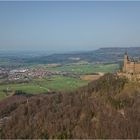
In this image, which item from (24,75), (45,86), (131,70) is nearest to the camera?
(131,70)

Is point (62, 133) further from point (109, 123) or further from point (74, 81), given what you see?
point (74, 81)

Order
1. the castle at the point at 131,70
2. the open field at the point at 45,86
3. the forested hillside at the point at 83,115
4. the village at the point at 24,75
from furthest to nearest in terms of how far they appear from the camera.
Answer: the village at the point at 24,75 < the open field at the point at 45,86 < the castle at the point at 131,70 < the forested hillside at the point at 83,115

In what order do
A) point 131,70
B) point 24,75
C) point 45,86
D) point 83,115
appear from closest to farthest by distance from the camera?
point 83,115 < point 131,70 < point 45,86 < point 24,75

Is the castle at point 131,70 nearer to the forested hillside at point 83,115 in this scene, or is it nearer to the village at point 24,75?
the forested hillside at point 83,115

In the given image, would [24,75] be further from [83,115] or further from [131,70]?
[83,115]

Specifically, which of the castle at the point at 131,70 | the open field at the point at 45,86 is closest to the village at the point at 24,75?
the open field at the point at 45,86

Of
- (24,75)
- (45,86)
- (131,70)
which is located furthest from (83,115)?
(24,75)

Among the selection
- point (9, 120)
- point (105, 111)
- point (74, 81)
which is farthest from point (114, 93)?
point (74, 81)

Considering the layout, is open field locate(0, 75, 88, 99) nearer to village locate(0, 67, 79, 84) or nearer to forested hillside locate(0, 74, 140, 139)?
village locate(0, 67, 79, 84)

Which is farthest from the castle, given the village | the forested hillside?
the village
